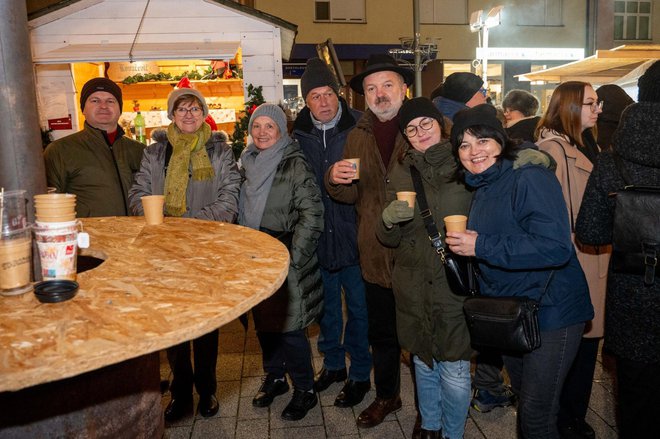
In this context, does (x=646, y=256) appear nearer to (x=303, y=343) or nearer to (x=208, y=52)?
(x=303, y=343)

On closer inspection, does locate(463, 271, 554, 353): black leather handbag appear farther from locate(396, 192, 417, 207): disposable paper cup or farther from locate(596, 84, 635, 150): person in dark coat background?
locate(596, 84, 635, 150): person in dark coat background

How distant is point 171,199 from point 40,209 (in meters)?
1.93

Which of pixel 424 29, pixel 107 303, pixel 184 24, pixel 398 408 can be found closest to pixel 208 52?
pixel 184 24

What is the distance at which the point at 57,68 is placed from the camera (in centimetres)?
820

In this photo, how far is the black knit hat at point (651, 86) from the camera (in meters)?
2.40

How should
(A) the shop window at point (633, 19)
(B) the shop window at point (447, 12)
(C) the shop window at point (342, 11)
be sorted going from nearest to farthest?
(C) the shop window at point (342, 11) < (B) the shop window at point (447, 12) < (A) the shop window at point (633, 19)

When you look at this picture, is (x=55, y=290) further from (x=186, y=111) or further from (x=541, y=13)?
(x=541, y=13)

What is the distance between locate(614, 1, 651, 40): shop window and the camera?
2373 centimetres

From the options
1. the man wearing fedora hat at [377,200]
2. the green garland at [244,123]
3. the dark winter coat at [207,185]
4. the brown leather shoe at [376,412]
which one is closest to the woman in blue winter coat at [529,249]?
the man wearing fedora hat at [377,200]

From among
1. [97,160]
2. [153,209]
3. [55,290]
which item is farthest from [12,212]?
[97,160]

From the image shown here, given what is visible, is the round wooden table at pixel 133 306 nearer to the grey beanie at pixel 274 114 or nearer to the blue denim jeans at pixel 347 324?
the grey beanie at pixel 274 114

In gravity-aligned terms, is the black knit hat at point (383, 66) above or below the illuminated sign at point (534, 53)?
below

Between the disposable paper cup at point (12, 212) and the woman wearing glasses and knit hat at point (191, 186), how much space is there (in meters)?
1.87

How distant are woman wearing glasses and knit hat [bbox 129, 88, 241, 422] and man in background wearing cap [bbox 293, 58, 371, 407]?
29.6 inches
